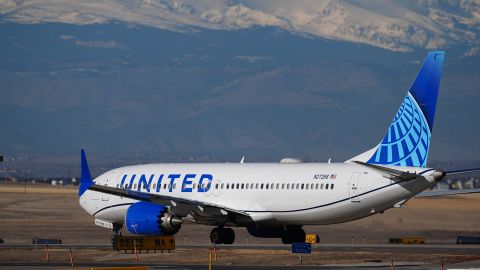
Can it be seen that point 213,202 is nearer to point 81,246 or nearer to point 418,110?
point 81,246

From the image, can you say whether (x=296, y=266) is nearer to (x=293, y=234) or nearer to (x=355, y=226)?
(x=293, y=234)

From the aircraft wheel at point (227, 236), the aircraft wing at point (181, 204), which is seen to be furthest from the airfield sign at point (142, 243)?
the aircraft wheel at point (227, 236)

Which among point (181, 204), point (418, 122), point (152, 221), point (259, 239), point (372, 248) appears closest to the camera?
point (418, 122)

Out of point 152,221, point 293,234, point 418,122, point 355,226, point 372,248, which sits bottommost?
point 372,248

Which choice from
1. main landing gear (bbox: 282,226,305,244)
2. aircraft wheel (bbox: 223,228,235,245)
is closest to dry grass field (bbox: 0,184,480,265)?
Answer: aircraft wheel (bbox: 223,228,235,245)

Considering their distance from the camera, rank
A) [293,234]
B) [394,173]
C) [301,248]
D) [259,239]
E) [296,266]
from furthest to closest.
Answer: [259,239], [293,234], [394,173], [301,248], [296,266]

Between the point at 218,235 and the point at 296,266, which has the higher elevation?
the point at 218,235

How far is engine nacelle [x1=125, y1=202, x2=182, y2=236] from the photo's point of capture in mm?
54969

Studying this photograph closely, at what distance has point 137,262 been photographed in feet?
156

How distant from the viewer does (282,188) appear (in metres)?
55.7

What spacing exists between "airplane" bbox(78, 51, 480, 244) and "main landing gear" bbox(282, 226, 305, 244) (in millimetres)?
52

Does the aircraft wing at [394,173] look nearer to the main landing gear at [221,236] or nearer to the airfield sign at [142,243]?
the airfield sign at [142,243]

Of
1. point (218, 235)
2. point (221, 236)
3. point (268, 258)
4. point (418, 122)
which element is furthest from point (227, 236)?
point (418, 122)

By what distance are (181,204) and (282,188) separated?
4.26 m
